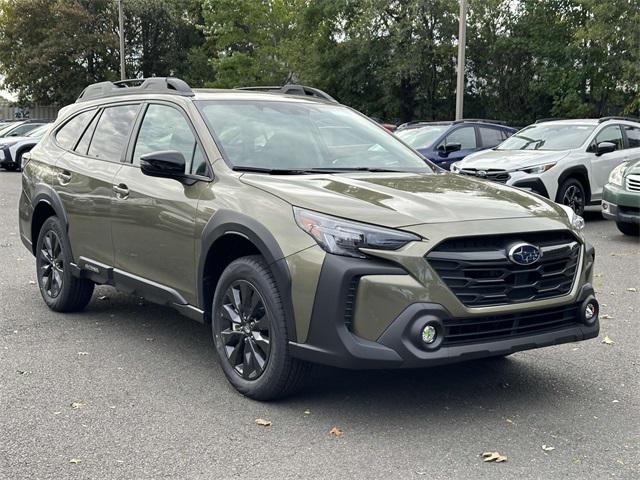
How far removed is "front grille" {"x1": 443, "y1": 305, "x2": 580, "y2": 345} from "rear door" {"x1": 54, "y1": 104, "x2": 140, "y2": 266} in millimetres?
2739

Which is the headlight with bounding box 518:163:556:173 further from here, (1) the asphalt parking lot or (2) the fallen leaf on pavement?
(2) the fallen leaf on pavement

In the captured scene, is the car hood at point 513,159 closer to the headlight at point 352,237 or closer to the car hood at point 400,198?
the car hood at point 400,198

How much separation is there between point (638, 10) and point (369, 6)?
12665 mm

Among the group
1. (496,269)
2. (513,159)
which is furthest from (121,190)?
(513,159)

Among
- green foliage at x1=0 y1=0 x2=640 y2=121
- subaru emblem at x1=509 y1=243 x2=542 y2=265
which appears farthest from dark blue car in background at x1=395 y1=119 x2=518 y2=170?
subaru emblem at x1=509 y1=243 x2=542 y2=265

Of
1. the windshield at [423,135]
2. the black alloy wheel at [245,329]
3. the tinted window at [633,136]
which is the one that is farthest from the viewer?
the windshield at [423,135]

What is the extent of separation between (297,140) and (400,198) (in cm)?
118

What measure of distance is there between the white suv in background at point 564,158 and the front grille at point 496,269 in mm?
7947

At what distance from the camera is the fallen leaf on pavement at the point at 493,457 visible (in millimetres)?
3729

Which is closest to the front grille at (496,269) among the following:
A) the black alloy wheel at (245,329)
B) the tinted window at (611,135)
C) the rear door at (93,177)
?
the black alloy wheel at (245,329)

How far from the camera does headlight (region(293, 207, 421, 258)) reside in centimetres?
394

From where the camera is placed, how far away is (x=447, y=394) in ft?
15.2

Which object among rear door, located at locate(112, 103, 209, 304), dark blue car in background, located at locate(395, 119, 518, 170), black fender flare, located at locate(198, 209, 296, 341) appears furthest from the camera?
dark blue car in background, located at locate(395, 119, 518, 170)

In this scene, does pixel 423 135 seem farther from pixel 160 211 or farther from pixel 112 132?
pixel 160 211
